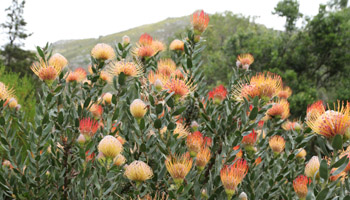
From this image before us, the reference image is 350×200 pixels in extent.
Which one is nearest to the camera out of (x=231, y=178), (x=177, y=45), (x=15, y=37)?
(x=231, y=178)

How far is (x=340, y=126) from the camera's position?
3.28 ft

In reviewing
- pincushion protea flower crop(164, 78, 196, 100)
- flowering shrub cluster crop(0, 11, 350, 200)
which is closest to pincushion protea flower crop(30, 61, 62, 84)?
flowering shrub cluster crop(0, 11, 350, 200)

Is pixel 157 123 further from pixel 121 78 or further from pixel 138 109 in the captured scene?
pixel 121 78

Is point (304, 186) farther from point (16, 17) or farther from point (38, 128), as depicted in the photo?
point (16, 17)

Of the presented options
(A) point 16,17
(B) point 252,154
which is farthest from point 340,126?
(A) point 16,17

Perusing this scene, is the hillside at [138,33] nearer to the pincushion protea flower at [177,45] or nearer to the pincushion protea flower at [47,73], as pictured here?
the pincushion protea flower at [177,45]

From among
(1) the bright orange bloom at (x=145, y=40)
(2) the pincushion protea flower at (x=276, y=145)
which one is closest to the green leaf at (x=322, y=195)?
(2) the pincushion protea flower at (x=276, y=145)

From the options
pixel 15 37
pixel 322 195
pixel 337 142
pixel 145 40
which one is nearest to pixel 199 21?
pixel 145 40

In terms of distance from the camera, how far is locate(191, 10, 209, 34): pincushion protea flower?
1.94 metres

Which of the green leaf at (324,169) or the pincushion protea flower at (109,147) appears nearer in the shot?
→ the green leaf at (324,169)

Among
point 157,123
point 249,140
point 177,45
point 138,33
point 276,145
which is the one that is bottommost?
point 138,33

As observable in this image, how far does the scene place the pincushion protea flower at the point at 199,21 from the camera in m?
1.94

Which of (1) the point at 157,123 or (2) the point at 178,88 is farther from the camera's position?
(2) the point at 178,88

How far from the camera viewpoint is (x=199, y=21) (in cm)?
195
